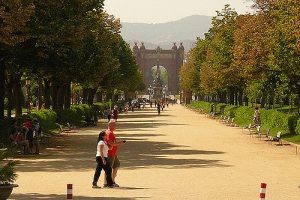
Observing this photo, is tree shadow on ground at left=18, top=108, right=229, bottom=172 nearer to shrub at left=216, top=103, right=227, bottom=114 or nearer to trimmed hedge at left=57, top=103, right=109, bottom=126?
trimmed hedge at left=57, top=103, right=109, bottom=126

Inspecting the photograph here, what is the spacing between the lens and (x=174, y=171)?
78.5ft

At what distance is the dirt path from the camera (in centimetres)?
1827

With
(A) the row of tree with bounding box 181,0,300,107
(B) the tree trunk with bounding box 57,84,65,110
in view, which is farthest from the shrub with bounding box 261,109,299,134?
(B) the tree trunk with bounding box 57,84,65,110

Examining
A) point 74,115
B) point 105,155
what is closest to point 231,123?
point 74,115

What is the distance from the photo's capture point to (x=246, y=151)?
1320 inches

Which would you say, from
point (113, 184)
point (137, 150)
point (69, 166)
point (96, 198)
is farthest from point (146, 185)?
point (137, 150)

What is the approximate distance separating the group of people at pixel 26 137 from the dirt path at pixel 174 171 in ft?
2.19

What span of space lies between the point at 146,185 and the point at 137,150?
1373 centimetres

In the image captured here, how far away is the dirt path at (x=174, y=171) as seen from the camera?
18.3 meters

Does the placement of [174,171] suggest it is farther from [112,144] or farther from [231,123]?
[231,123]

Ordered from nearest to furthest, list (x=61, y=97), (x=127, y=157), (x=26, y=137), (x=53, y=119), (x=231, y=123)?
(x=127, y=157) → (x=26, y=137) → (x=53, y=119) → (x=61, y=97) → (x=231, y=123)

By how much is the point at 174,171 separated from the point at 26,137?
30.4 ft

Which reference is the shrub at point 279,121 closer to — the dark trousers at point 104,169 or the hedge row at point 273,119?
the hedge row at point 273,119

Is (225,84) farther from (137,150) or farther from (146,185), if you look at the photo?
(146,185)
